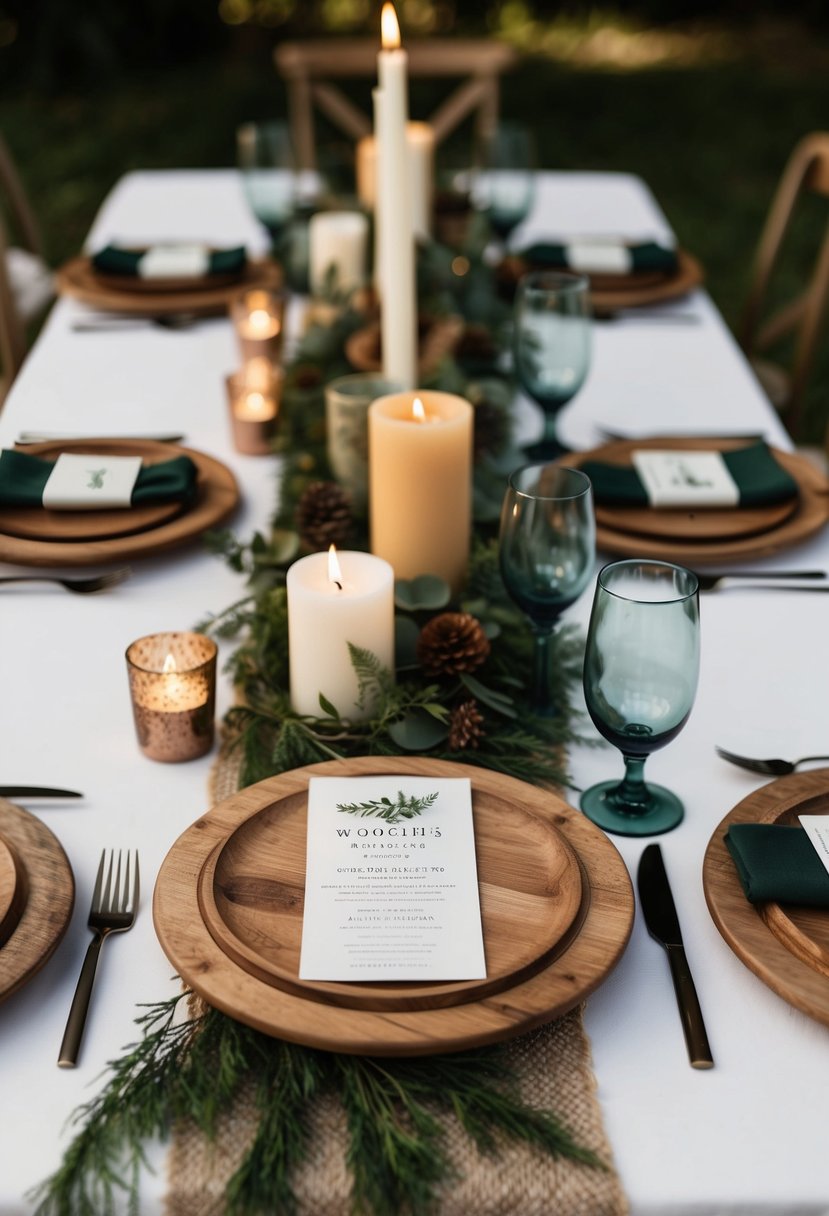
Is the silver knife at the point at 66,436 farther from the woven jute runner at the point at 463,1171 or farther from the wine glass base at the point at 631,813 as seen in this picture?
the woven jute runner at the point at 463,1171

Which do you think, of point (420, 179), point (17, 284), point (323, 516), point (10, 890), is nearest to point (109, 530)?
point (323, 516)

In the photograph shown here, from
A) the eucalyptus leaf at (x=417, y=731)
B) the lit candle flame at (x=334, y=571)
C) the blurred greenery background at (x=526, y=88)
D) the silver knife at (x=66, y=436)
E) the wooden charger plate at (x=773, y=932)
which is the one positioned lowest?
the blurred greenery background at (x=526, y=88)

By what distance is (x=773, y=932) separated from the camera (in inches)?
32.5

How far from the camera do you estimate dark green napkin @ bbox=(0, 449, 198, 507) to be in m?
1.34

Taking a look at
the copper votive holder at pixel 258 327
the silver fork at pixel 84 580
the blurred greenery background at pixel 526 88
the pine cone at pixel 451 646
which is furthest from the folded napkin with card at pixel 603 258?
the blurred greenery background at pixel 526 88

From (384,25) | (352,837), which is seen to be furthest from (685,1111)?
(384,25)

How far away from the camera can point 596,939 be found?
2.63ft

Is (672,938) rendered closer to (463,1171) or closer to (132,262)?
(463,1171)

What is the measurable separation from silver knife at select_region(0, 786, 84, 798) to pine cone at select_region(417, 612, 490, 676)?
11.6 inches

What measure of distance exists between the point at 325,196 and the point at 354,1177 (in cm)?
181

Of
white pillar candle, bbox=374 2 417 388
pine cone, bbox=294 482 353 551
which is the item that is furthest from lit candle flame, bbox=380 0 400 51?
pine cone, bbox=294 482 353 551

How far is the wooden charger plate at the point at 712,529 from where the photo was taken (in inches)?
51.3

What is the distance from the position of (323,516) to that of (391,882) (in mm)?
477

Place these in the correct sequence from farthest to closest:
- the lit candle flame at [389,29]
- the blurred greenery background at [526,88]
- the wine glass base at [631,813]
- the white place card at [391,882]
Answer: the blurred greenery background at [526,88], the lit candle flame at [389,29], the wine glass base at [631,813], the white place card at [391,882]
